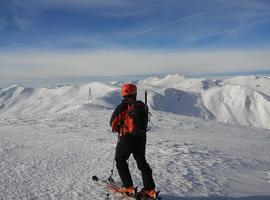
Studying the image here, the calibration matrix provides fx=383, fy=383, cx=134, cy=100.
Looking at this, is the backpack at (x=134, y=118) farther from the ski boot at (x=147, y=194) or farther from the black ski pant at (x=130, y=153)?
the ski boot at (x=147, y=194)

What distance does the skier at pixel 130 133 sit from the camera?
834 cm

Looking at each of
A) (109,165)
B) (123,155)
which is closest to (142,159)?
(123,155)

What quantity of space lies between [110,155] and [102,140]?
12.8 feet

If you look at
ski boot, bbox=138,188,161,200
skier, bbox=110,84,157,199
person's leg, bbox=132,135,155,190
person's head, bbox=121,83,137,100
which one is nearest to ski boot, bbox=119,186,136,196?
skier, bbox=110,84,157,199

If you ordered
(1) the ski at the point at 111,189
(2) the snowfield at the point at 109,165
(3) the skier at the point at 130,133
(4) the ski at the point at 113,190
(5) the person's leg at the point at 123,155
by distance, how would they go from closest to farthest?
1. (4) the ski at the point at 113,190
2. (3) the skier at the point at 130,133
3. (5) the person's leg at the point at 123,155
4. (1) the ski at the point at 111,189
5. (2) the snowfield at the point at 109,165

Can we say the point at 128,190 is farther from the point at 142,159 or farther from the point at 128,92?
the point at 128,92

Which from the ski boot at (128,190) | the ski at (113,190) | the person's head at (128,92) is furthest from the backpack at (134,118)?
the ski at (113,190)

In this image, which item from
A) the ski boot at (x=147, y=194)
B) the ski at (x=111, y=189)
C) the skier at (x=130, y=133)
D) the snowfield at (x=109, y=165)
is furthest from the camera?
the snowfield at (x=109, y=165)

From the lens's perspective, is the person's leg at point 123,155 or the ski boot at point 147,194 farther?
the person's leg at point 123,155

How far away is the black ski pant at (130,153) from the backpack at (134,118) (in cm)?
16

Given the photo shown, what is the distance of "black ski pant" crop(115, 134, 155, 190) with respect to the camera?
8414 mm

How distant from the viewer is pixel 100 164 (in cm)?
1173

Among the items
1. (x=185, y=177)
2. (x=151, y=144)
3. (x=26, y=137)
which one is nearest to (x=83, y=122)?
(x=26, y=137)

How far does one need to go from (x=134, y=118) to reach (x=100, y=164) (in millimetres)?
3889
